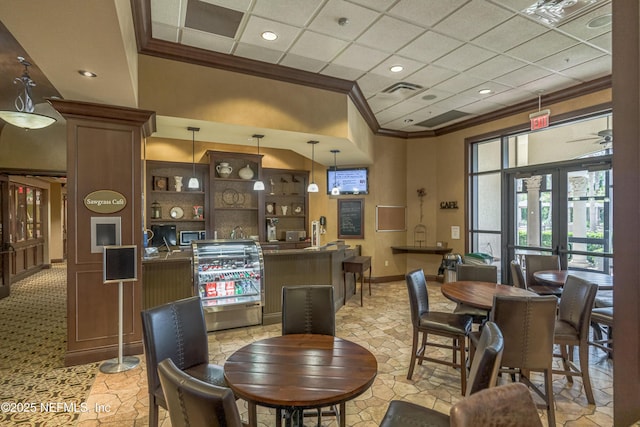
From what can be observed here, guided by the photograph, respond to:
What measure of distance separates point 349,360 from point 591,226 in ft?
16.7

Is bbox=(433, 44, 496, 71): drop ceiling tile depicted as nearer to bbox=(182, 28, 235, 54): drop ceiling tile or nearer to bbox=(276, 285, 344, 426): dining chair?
bbox=(182, 28, 235, 54): drop ceiling tile

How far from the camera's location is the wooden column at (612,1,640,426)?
1217mm

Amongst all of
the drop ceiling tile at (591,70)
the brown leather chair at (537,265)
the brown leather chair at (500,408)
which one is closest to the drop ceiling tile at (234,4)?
the brown leather chair at (500,408)

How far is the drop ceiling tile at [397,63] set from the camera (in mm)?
4246

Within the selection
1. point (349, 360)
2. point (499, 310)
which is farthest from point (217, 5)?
point (499, 310)

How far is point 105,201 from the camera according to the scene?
11.7 ft

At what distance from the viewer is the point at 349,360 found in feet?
6.56

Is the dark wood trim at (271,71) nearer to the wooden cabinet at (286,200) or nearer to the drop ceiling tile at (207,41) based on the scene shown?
the drop ceiling tile at (207,41)

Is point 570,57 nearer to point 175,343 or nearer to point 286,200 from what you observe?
point 175,343

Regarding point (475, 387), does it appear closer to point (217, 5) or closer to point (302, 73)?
point (217, 5)

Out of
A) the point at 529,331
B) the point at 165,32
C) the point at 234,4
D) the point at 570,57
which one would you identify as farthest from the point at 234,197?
the point at 570,57

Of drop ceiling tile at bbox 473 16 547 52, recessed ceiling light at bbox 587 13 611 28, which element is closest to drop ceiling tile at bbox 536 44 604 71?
recessed ceiling light at bbox 587 13 611 28

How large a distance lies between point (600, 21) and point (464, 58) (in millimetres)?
1342

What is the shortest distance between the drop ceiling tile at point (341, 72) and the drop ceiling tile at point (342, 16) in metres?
0.78
